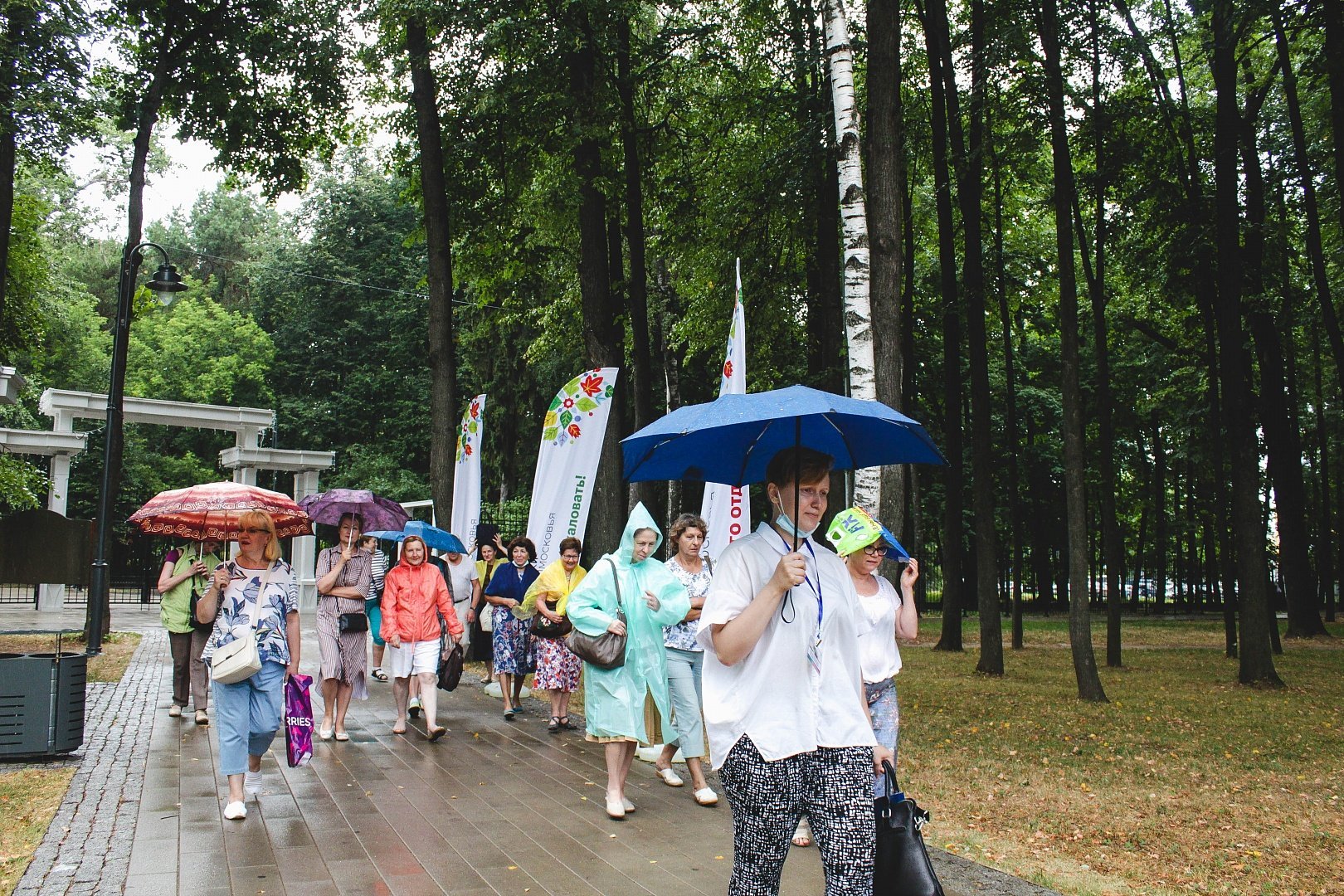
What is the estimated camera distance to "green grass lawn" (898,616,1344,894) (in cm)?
630

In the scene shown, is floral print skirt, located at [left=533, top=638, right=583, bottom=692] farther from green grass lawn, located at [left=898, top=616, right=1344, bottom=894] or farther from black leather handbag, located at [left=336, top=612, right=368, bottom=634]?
green grass lawn, located at [left=898, top=616, right=1344, bottom=894]

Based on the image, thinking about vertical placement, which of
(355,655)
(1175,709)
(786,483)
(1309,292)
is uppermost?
(1309,292)

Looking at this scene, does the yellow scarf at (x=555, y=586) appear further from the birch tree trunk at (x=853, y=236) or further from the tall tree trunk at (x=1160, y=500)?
the tall tree trunk at (x=1160, y=500)

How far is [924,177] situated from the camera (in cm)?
2402

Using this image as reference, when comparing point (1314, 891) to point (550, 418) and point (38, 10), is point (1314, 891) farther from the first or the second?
point (38, 10)

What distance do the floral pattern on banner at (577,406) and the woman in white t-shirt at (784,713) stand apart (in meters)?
10.0

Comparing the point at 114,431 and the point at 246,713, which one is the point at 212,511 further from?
the point at 114,431

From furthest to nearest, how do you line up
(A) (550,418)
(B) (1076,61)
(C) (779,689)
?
(B) (1076,61), (A) (550,418), (C) (779,689)

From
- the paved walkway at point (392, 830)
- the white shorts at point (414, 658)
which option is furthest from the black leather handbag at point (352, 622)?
the paved walkway at point (392, 830)

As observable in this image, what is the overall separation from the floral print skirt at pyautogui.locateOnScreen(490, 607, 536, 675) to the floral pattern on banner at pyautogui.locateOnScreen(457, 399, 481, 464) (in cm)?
447

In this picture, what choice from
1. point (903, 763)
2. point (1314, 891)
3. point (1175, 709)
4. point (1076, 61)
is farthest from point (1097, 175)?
point (1314, 891)

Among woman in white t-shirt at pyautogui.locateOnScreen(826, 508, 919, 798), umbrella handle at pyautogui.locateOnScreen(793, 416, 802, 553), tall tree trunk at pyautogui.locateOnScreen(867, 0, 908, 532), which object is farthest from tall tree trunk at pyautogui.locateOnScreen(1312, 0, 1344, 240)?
umbrella handle at pyautogui.locateOnScreen(793, 416, 802, 553)

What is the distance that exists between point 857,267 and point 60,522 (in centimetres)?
1863

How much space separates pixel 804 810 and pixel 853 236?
682 centimetres
